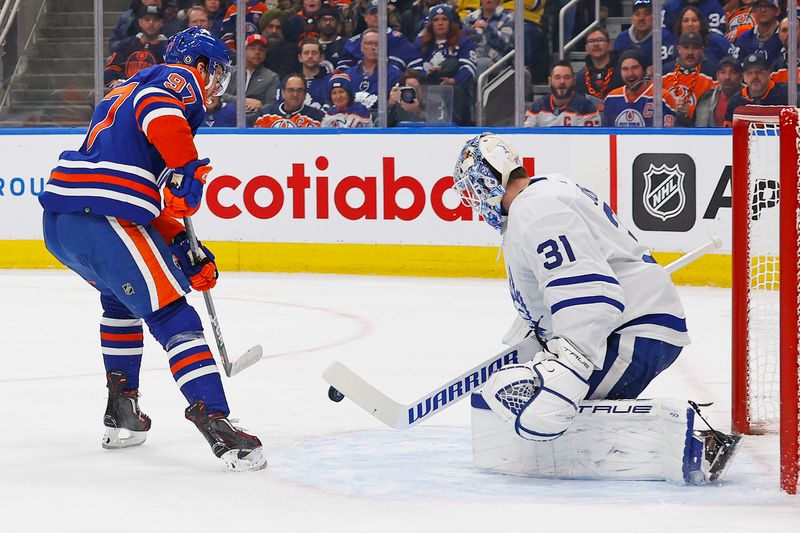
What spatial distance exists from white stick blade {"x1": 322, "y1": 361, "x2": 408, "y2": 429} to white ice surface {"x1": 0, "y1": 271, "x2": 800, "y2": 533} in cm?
11

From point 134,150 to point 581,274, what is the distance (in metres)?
1.09

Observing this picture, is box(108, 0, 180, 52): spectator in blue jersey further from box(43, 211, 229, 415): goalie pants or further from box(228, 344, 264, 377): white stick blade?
box(43, 211, 229, 415): goalie pants

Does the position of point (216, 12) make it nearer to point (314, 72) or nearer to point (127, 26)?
point (127, 26)

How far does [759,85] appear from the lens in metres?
6.81

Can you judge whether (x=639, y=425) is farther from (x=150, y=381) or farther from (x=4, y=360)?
(x=4, y=360)

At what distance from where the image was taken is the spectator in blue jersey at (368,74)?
745 centimetres

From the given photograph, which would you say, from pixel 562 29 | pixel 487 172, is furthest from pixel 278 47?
pixel 487 172

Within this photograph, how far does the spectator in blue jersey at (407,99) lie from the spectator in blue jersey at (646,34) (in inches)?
47.6

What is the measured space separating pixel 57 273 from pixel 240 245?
107 centimetres

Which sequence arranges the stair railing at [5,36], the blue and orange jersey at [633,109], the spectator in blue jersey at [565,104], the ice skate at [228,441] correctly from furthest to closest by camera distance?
the stair railing at [5,36] → the spectator in blue jersey at [565,104] → the blue and orange jersey at [633,109] → the ice skate at [228,441]

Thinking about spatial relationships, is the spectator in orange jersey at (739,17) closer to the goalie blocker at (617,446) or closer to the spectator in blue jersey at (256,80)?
the spectator in blue jersey at (256,80)

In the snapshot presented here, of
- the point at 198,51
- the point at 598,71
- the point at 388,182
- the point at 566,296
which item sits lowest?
the point at 566,296

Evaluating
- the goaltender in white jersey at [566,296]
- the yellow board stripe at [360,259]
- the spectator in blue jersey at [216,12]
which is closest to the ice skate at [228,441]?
the goaltender in white jersey at [566,296]

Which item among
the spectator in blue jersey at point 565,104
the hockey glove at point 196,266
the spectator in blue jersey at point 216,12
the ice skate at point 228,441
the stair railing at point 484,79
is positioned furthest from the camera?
the spectator in blue jersey at point 216,12
